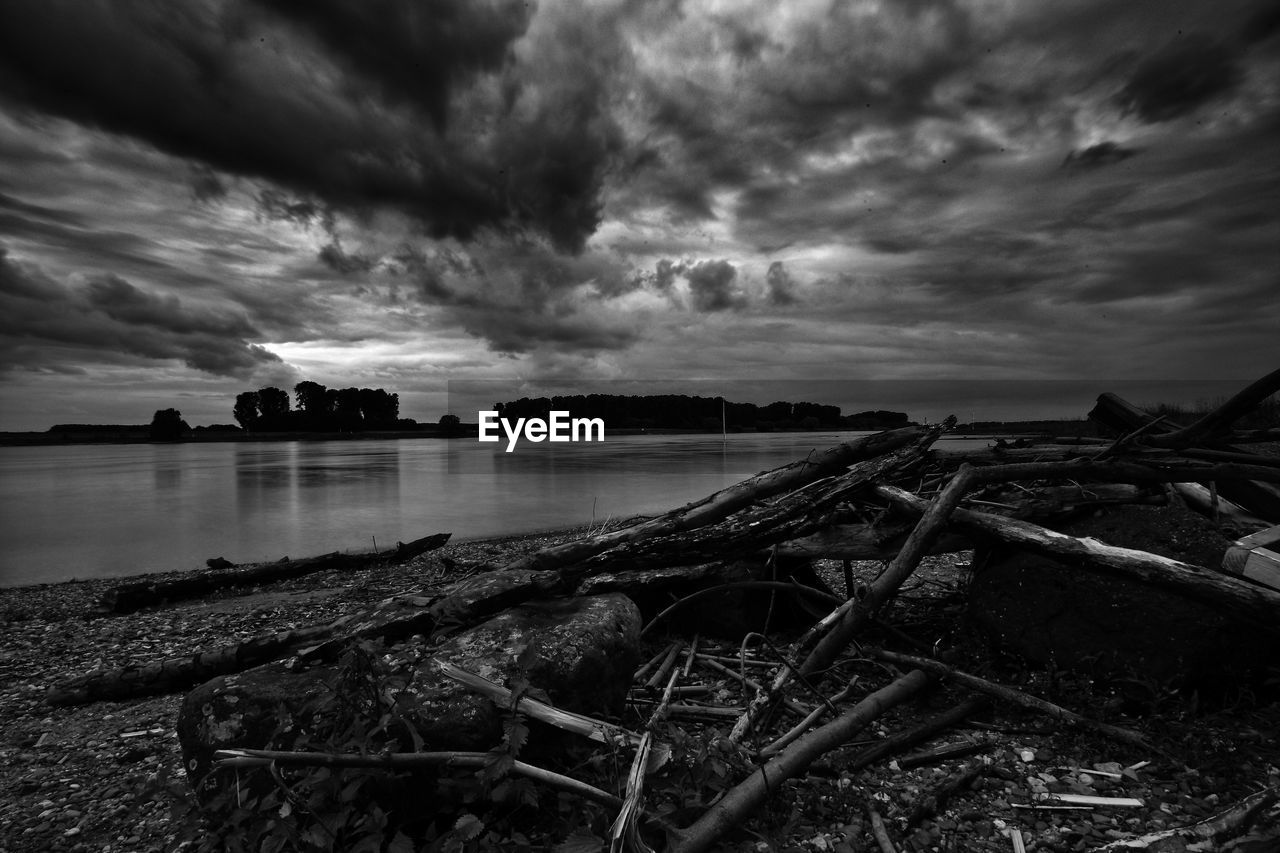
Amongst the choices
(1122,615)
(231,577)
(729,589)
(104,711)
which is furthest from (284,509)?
(1122,615)

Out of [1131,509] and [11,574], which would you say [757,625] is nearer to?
[1131,509]

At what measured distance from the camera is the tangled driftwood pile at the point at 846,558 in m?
4.06

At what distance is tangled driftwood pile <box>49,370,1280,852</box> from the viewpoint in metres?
4.06

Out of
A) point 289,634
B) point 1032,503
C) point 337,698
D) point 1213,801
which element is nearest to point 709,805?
point 337,698

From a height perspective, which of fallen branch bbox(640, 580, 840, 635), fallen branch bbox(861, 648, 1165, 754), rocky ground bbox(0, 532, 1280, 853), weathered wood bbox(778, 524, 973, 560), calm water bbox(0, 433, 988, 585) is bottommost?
calm water bbox(0, 433, 988, 585)

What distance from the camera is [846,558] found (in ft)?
20.2

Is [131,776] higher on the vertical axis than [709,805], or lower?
lower

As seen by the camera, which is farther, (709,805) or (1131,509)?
(1131,509)

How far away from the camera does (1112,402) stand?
25.2 ft

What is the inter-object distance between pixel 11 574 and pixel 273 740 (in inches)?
883

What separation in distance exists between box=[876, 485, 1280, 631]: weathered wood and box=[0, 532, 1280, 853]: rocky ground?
0.70 metres

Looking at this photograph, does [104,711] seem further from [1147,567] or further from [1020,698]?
[1147,567]

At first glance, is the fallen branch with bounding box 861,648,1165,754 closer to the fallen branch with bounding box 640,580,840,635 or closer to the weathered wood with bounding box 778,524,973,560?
the fallen branch with bounding box 640,580,840,635

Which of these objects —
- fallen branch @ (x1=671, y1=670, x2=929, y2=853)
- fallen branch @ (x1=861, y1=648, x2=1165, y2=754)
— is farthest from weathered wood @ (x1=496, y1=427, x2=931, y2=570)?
fallen branch @ (x1=671, y1=670, x2=929, y2=853)
